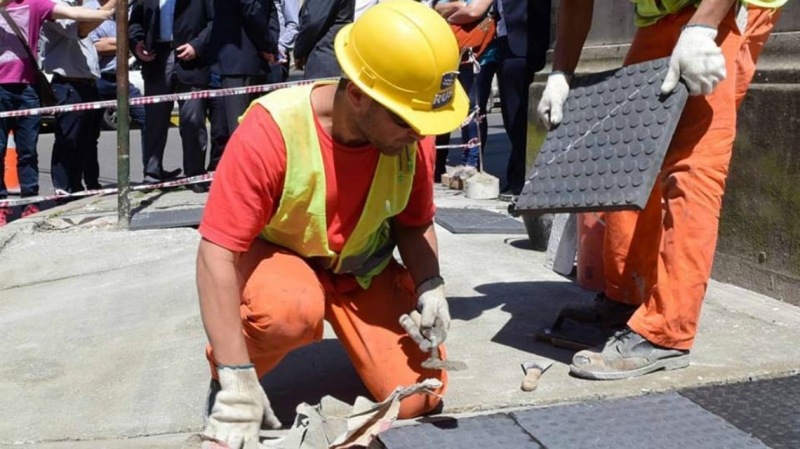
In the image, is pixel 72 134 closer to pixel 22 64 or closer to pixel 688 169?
pixel 22 64

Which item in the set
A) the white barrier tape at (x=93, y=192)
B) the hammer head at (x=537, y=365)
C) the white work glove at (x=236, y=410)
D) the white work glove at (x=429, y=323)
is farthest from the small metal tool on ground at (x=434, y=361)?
the white barrier tape at (x=93, y=192)

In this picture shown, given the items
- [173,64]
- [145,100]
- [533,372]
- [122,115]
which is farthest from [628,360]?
[173,64]

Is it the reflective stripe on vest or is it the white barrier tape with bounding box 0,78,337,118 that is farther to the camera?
the white barrier tape with bounding box 0,78,337,118

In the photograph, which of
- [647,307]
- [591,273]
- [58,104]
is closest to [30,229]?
[58,104]

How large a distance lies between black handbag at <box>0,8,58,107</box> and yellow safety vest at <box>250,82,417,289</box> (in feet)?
15.0

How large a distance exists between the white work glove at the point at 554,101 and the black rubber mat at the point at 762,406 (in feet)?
3.39

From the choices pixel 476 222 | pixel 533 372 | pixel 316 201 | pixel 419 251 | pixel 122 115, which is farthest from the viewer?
pixel 122 115

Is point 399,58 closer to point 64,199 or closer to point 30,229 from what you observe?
point 30,229

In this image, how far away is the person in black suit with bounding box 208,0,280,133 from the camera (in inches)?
301

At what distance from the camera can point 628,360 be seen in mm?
3340

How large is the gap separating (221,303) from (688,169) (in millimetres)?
1519

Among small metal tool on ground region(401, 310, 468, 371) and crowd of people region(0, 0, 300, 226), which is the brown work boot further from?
crowd of people region(0, 0, 300, 226)

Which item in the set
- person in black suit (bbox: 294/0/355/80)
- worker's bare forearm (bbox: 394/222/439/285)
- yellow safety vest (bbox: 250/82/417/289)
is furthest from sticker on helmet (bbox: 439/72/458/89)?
person in black suit (bbox: 294/0/355/80)

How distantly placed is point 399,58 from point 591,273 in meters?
1.92
